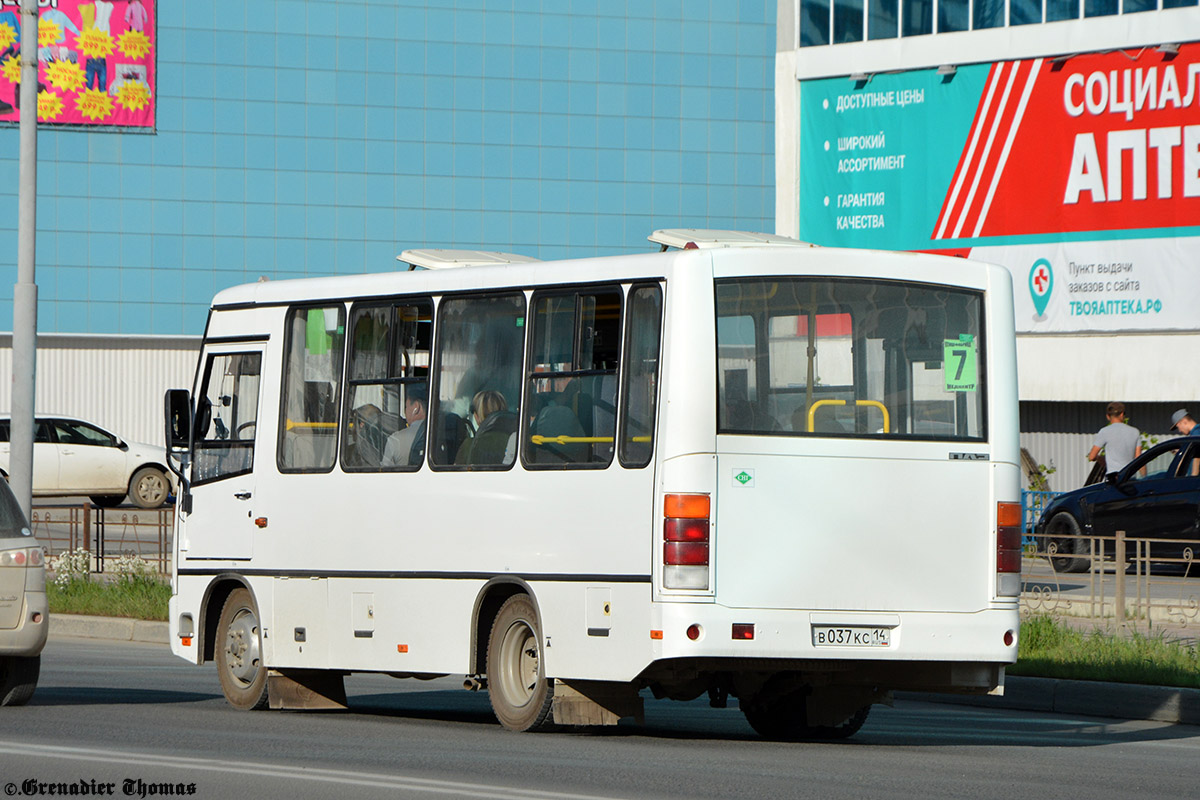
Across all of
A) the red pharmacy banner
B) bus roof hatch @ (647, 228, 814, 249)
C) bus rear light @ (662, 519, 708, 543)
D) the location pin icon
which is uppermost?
the red pharmacy banner

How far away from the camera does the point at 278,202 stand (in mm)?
51719

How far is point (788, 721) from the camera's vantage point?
11.6 m

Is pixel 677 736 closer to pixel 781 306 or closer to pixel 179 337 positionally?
pixel 781 306

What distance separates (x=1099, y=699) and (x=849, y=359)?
13.3 ft

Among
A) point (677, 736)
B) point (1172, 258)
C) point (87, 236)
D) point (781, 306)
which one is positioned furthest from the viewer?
point (87, 236)

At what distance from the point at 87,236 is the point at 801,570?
43.1m

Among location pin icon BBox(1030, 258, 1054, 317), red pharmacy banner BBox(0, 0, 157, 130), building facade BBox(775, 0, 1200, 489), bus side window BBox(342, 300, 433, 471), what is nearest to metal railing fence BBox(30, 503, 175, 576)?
bus side window BBox(342, 300, 433, 471)

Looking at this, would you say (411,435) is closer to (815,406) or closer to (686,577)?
(686,577)

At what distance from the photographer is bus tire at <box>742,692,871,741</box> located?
457 inches

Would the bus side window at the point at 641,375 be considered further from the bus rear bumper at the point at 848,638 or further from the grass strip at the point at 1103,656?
the grass strip at the point at 1103,656

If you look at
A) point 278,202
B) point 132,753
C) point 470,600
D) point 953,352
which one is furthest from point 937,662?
point 278,202

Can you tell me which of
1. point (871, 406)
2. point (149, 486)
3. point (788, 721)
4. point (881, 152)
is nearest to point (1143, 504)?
point (788, 721)

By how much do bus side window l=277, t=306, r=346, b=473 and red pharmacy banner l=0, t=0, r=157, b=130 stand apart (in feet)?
125

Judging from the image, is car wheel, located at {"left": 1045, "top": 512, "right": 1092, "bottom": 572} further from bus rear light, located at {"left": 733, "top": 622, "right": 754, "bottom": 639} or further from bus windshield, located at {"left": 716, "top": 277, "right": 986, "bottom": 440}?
bus rear light, located at {"left": 733, "top": 622, "right": 754, "bottom": 639}
